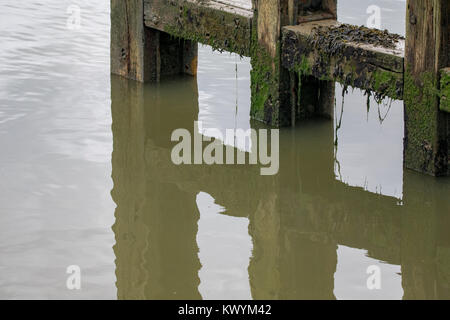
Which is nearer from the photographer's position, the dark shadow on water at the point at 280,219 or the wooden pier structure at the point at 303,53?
the dark shadow on water at the point at 280,219

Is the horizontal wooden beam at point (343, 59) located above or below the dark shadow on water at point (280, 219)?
above

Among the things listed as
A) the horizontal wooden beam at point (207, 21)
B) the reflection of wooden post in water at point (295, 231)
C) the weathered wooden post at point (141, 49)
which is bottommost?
the reflection of wooden post in water at point (295, 231)

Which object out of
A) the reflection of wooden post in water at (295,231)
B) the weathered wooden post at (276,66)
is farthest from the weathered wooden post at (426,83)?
the weathered wooden post at (276,66)

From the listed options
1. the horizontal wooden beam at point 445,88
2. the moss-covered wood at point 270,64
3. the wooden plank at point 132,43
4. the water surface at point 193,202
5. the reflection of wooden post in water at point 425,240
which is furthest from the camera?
the wooden plank at point 132,43

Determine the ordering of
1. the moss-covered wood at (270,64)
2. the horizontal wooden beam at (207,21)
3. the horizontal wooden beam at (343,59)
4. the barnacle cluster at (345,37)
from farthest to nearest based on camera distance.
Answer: the horizontal wooden beam at (207,21) → the moss-covered wood at (270,64) → the barnacle cluster at (345,37) → the horizontal wooden beam at (343,59)

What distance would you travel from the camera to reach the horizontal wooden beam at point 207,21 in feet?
32.4

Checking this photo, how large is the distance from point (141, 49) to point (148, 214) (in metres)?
3.32

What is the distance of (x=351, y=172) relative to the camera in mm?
8945

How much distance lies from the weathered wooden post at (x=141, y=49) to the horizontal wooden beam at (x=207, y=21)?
239 mm

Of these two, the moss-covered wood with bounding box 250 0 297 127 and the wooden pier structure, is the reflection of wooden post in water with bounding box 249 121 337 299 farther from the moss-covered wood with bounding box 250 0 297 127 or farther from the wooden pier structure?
the wooden pier structure

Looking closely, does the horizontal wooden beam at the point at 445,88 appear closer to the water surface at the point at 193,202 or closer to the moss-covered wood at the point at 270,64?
the water surface at the point at 193,202

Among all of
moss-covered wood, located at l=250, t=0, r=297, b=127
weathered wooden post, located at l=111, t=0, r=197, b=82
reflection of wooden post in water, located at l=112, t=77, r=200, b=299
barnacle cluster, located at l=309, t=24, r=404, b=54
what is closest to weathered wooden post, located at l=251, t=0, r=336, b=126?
moss-covered wood, located at l=250, t=0, r=297, b=127

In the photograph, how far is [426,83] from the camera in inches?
327

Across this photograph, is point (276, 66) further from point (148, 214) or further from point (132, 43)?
point (148, 214)
